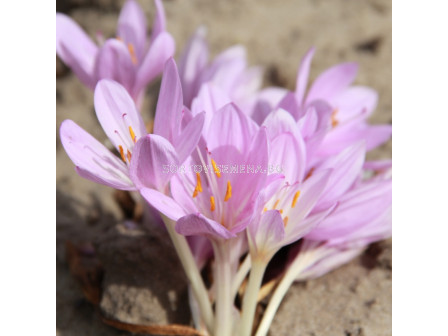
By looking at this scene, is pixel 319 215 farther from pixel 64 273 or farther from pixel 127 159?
pixel 64 273

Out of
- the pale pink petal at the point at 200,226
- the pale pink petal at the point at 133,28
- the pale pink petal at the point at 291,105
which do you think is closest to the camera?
the pale pink petal at the point at 200,226

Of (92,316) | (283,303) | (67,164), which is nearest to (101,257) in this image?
(92,316)

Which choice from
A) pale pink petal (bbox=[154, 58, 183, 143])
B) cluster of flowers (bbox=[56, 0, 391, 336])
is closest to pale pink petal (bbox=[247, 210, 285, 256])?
cluster of flowers (bbox=[56, 0, 391, 336])

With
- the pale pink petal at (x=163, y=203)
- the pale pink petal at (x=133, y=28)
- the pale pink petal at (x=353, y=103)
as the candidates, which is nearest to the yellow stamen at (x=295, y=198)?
the pale pink petal at (x=163, y=203)

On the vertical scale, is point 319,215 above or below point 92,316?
above

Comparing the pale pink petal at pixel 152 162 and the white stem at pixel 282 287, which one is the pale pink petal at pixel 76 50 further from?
the white stem at pixel 282 287

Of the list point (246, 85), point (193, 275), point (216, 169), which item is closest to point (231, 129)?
point (216, 169)

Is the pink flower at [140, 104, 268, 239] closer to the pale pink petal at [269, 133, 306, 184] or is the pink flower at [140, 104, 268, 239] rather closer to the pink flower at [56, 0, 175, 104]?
the pale pink petal at [269, 133, 306, 184]
